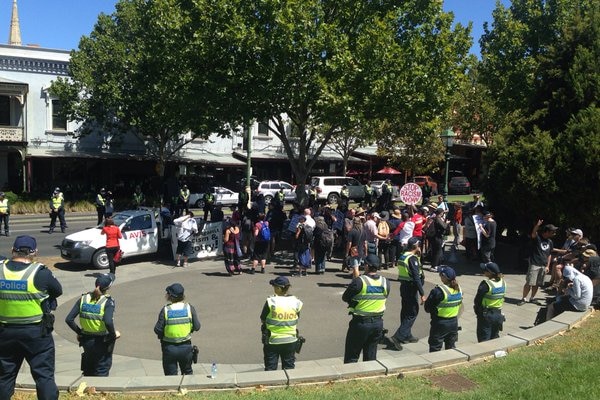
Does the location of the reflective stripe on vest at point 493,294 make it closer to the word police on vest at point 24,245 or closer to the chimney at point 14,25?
the word police on vest at point 24,245

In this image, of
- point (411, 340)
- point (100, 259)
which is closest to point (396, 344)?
point (411, 340)

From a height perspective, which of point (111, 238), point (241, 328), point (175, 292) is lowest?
point (241, 328)

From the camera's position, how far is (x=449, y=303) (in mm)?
7684

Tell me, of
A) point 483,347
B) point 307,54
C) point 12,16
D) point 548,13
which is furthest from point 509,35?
point 12,16

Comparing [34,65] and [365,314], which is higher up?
[34,65]

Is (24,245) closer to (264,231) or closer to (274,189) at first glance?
(264,231)

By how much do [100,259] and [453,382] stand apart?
11.2 m

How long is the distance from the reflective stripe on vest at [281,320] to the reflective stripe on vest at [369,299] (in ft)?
3.07

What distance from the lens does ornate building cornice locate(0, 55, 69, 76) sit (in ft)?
111

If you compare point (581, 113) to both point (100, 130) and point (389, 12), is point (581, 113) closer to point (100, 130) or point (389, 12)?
point (389, 12)

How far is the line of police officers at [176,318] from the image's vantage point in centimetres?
526

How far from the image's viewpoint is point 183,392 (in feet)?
19.1

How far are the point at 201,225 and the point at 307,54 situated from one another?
19.6 ft

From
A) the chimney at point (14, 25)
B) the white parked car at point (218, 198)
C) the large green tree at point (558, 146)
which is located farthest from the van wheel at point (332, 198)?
the chimney at point (14, 25)
